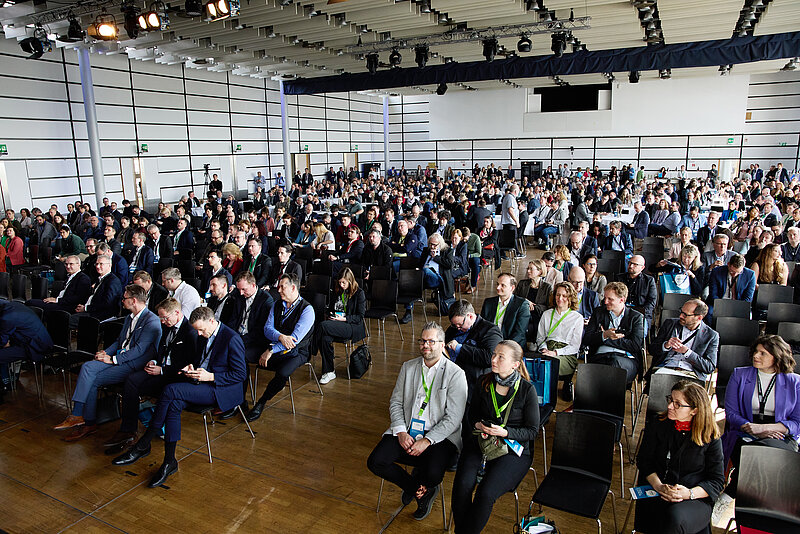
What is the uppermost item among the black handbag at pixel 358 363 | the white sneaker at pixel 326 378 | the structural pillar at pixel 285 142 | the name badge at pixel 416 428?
the structural pillar at pixel 285 142

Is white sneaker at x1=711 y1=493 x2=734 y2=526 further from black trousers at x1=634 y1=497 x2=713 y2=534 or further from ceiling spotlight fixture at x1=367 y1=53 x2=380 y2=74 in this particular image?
ceiling spotlight fixture at x1=367 y1=53 x2=380 y2=74

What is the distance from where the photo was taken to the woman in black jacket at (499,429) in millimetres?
3186

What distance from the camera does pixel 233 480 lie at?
4070mm

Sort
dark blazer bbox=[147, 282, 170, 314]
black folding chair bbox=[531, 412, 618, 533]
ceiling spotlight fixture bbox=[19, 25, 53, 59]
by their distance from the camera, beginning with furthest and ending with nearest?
ceiling spotlight fixture bbox=[19, 25, 53, 59]
dark blazer bbox=[147, 282, 170, 314]
black folding chair bbox=[531, 412, 618, 533]

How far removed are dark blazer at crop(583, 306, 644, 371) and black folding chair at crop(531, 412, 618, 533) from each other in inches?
66.7

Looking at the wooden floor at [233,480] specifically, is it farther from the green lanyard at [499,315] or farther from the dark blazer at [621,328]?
the green lanyard at [499,315]

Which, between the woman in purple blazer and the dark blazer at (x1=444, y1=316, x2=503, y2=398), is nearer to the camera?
the woman in purple blazer

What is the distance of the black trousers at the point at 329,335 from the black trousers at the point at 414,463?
2.32m

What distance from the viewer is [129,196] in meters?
18.6

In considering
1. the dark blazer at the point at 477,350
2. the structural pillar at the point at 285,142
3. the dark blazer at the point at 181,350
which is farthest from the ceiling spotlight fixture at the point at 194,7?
the structural pillar at the point at 285,142

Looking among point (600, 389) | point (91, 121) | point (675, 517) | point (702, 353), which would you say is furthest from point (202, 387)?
point (91, 121)

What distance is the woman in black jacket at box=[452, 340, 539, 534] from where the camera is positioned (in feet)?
10.5

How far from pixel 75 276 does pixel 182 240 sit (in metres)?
3.32

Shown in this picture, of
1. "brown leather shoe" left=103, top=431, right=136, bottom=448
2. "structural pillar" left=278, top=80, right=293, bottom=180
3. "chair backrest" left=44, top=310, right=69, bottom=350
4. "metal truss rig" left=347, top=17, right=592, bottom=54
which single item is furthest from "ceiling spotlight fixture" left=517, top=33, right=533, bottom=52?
"structural pillar" left=278, top=80, right=293, bottom=180
